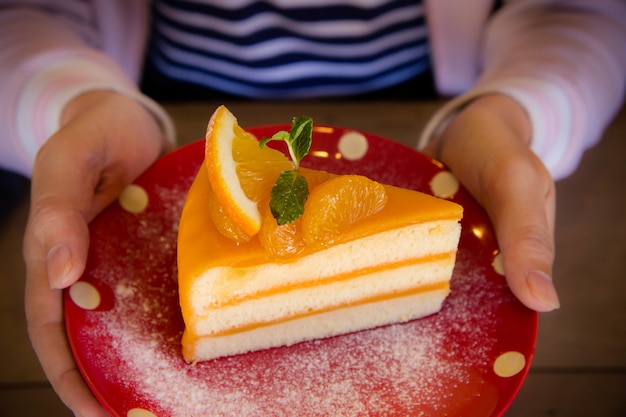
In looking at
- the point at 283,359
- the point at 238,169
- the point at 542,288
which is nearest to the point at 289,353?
the point at 283,359

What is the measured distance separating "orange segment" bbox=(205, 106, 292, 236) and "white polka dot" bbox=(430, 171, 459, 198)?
0.37 meters

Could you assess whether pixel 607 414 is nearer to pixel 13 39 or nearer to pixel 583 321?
pixel 583 321

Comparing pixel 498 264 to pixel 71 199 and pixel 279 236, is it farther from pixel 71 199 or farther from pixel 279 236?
pixel 71 199

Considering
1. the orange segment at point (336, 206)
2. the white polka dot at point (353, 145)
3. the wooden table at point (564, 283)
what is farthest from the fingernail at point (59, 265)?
the white polka dot at point (353, 145)

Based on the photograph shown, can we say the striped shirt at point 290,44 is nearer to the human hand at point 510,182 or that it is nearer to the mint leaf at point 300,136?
the human hand at point 510,182

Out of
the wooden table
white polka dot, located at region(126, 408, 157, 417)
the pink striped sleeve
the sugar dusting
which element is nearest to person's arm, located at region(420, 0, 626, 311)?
the sugar dusting

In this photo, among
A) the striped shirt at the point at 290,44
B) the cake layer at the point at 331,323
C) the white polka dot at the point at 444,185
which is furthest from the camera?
the striped shirt at the point at 290,44

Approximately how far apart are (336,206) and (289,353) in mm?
302

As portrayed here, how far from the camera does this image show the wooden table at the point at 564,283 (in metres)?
1.33

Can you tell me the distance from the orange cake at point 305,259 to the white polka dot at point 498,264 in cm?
8

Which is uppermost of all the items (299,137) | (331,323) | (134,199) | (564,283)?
(299,137)

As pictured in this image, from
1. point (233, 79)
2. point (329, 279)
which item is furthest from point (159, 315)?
point (233, 79)

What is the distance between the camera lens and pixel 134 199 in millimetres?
1269

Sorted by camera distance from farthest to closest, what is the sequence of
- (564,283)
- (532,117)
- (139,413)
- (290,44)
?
(290,44)
(564,283)
(532,117)
(139,413)
